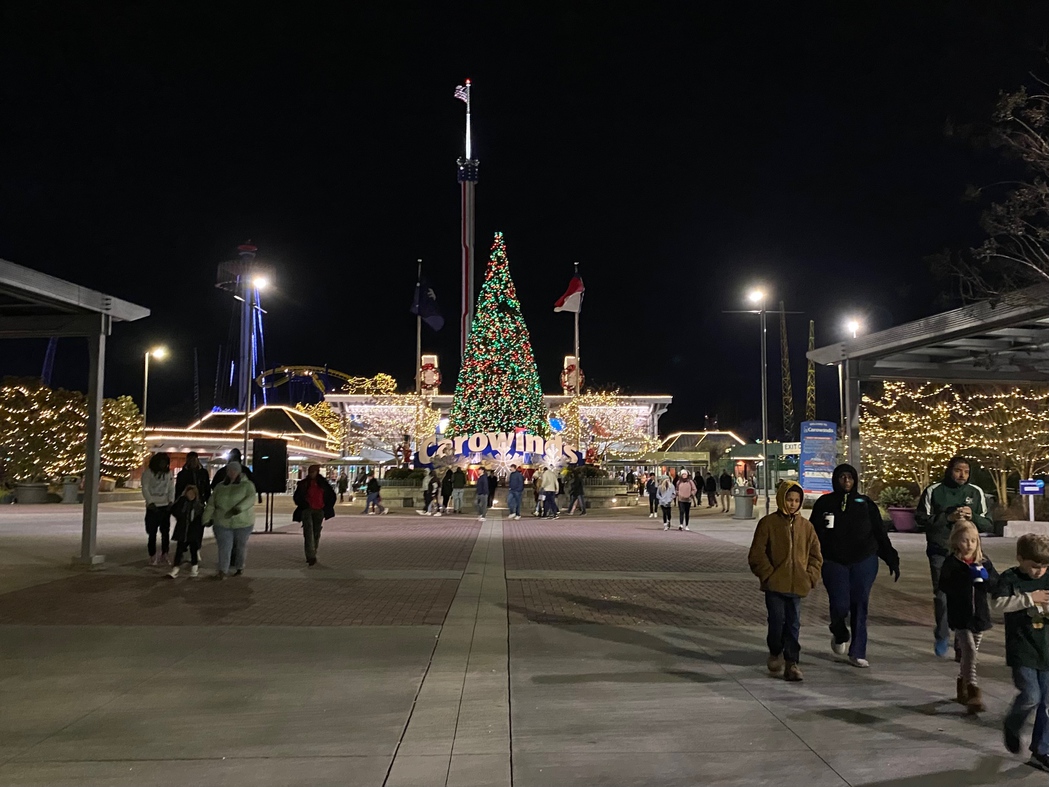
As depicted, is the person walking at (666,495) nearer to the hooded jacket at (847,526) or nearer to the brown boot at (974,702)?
the hooded jacket at (847,526)

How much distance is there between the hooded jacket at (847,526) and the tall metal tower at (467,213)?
168ft

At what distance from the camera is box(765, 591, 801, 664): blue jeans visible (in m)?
6.68

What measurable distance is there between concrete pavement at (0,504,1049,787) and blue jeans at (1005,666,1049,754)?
17cm

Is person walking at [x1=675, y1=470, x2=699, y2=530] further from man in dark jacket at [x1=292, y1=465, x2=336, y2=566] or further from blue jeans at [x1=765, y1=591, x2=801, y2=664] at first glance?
blue jeans at [x1=765, y1=591, x2=801, y2=664]

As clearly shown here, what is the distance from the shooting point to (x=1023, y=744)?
4.99 m

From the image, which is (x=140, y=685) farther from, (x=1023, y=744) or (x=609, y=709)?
(x=1023, y=744)

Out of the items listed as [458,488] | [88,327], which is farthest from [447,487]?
[88,327]

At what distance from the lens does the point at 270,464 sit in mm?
19094

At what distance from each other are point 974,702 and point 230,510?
29.2 feet

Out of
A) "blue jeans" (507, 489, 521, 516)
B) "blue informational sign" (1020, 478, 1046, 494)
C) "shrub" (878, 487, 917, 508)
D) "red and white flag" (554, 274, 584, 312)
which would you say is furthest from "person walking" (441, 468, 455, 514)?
"red and white flag" (554, 274, 584, 312)

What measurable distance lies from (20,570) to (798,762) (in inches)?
470

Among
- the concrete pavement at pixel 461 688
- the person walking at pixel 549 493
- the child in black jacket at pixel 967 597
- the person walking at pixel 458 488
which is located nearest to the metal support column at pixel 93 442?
the concrete pavement at pixel 461 688

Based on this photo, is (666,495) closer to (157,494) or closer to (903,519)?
(903,519)

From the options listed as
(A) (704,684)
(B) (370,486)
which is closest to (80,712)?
(A) (704,684)
